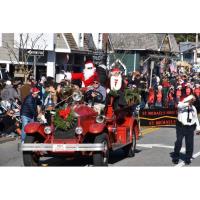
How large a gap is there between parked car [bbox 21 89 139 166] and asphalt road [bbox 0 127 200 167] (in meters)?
0.83

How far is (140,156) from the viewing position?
46.6 ft

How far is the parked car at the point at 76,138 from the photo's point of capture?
37.2 feet

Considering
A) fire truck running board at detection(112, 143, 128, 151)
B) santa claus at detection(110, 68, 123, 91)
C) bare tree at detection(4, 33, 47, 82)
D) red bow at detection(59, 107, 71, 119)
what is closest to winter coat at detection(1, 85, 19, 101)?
santa claus at detection(110, 68, 123, 91)

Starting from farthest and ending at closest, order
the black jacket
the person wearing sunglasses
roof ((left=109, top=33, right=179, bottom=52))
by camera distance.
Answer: roof ((left=109, top=33, right=179, bottom=52))
the black jacket
the person wearing sunglasses

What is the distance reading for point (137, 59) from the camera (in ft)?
170

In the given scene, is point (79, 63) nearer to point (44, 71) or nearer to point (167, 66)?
point (44, 71)

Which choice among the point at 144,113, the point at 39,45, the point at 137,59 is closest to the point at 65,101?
the point at 144,113

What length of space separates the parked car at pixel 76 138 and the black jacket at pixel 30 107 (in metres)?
3.01

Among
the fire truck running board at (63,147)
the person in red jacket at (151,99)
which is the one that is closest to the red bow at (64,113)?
the fire truck running board at (63,147)

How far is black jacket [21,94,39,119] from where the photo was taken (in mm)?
15359

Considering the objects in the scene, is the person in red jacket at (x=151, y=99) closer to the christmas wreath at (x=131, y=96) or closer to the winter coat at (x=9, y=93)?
the winter coat at (x=9, y=93)

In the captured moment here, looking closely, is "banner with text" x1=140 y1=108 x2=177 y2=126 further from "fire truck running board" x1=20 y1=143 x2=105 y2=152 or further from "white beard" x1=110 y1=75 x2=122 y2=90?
"fire truck running board" x1=20 y1=143 x2=105 y2=152

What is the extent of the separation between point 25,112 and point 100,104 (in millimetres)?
3333

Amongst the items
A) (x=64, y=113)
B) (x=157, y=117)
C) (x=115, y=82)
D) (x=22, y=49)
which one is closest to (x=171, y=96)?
(x=157, y=117)
